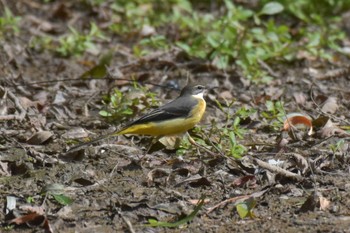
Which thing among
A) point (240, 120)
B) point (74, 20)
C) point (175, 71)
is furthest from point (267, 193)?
point (74, 20)

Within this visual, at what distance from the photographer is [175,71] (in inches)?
443

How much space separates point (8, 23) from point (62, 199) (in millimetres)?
5498

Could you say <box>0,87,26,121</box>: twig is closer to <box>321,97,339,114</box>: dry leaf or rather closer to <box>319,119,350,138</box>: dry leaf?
<box>319,119,350,138</box>: dry leaf

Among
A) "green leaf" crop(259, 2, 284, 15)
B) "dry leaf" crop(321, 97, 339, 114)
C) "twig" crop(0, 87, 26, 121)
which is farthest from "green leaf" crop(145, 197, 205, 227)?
Answer: "green leaf" crop(259, 2, 284, 15)

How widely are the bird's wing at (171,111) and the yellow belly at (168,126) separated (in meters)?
0.04

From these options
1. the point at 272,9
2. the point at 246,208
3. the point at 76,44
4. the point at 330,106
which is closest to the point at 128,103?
the point at 330,106

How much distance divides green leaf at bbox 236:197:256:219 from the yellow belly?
1.68 metres

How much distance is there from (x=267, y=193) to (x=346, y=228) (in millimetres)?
971

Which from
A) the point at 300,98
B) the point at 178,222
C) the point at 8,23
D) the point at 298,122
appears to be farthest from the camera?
the point at 8,23

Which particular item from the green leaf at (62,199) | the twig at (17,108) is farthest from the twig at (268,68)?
the green leaf at (62,199)

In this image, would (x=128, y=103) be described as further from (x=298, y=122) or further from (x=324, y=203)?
(x=324, y=203)

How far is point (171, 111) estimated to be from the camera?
27.6 ft

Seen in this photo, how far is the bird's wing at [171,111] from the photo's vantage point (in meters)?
8.16

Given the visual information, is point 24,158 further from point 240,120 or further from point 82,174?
point 240,120
